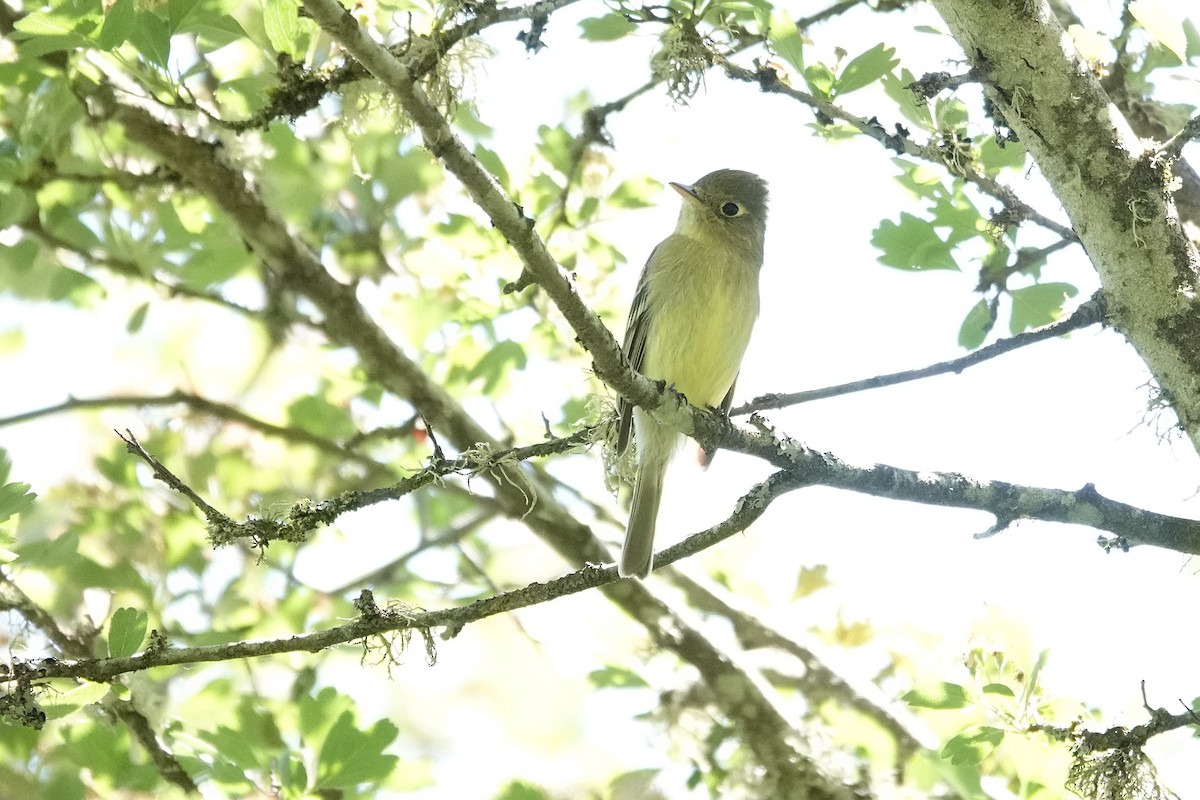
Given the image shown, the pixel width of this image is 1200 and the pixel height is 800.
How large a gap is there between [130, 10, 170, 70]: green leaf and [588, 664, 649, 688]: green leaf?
2.70m

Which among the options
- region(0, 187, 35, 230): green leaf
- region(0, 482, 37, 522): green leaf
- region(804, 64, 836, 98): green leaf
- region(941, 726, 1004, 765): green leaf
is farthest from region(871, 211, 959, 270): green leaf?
region(0, 187, 35, 230): green leaf

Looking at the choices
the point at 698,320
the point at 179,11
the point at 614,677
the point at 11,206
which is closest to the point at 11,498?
the point at 179,11

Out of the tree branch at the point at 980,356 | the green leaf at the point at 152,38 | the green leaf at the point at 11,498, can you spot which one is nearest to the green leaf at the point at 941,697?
the tree branch at the point at 980,356

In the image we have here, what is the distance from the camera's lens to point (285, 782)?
3672 millimetres

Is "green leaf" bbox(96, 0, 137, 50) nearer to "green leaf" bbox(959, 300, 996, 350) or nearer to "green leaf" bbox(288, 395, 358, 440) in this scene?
"green leaf" bbox(288, 395, 358, 440)

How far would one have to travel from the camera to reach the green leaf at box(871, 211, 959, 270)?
3883 mm

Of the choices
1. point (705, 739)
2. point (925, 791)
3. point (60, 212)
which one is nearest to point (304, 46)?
point (60, 212)

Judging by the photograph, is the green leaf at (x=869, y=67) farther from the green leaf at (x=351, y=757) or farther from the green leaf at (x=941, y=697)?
the green leaf at (x=351, y=757)

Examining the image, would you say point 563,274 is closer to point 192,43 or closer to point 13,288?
point 192,43

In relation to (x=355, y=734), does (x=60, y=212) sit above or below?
above

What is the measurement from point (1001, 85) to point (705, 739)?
285 cm

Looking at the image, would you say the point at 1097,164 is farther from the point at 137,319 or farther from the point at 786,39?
the point at 137,319

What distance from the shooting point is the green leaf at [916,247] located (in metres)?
3.88

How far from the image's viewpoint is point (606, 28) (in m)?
3.86
